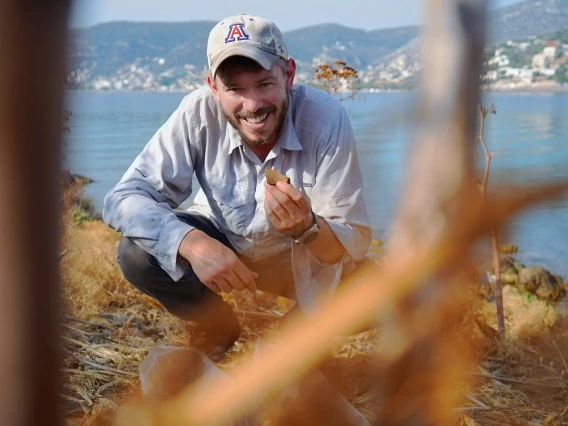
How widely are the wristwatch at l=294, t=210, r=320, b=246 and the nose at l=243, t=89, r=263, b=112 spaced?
483 millimetres

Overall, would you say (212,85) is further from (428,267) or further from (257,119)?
(428,267)

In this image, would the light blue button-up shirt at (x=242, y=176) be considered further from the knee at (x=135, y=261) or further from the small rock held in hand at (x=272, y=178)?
the small rock held in hand at (x=272, y=178)

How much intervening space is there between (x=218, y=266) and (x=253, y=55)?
736mm

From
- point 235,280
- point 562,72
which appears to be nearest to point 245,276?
point 235,280

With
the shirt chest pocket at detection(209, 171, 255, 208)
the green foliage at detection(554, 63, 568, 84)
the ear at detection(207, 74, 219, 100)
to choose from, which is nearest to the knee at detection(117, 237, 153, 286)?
the shirt chest pocket at detection(209, 171, 255, 208)

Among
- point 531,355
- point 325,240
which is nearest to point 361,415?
point 325,240

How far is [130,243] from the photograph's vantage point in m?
3.03

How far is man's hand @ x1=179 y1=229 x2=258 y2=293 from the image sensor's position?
2.54 meters

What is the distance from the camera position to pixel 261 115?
286 cm

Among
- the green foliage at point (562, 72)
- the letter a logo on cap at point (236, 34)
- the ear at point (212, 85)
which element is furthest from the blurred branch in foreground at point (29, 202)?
the ear at point (212, 85)

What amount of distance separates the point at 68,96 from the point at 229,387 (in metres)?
0.31

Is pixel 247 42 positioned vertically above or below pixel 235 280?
above

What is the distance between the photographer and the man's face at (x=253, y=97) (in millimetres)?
2836

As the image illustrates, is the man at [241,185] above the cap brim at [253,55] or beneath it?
beneath
